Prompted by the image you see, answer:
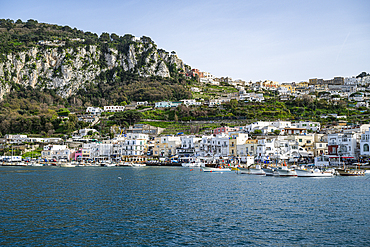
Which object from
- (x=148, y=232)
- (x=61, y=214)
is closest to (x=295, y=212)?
(x=148, y=232)

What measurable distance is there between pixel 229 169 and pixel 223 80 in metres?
129

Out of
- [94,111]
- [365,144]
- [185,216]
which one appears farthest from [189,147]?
[185,216]

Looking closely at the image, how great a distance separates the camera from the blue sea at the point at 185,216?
16312 mm

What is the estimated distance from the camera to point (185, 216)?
69.0ft

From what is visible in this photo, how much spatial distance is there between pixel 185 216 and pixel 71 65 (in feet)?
437

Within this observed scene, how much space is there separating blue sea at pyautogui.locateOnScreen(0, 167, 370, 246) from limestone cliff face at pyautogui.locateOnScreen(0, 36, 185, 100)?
A: 376 feet

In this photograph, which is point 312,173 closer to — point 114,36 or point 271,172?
point 271,172

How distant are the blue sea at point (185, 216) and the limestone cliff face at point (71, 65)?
376 feet

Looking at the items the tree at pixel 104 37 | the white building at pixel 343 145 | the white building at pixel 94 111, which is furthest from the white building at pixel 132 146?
the tree at pixel 104 37

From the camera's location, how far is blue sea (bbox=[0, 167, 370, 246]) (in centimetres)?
1631

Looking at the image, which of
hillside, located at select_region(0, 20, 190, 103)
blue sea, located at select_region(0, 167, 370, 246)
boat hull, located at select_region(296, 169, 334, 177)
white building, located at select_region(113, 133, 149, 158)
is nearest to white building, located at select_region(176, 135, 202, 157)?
white building, located at select_region(113, 133, 149, 158)

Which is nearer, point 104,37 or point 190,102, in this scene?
point 190,102

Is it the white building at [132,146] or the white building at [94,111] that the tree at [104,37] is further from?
the white building at [132,146]

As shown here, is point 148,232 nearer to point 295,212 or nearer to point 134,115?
point 295,212
